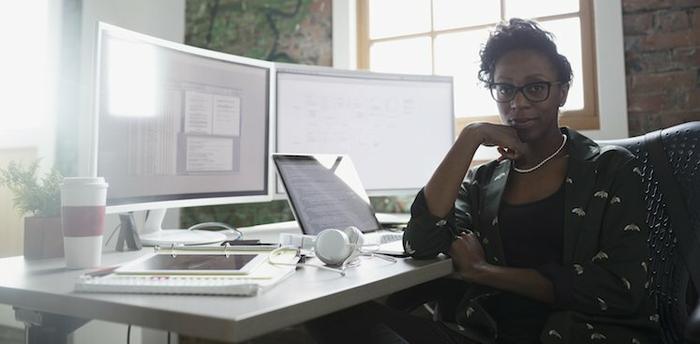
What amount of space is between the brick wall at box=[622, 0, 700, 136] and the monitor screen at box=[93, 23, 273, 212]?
1178 mm

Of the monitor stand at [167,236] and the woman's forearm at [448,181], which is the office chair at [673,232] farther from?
the monitor stand at [167,236]

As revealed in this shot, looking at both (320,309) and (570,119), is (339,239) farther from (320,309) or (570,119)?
(570,119)

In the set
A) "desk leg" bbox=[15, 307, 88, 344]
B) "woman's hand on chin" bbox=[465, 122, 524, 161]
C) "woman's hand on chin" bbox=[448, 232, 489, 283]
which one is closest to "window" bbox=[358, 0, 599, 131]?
"woman's hand on chin" bbox=[465, 122, 524, 161]

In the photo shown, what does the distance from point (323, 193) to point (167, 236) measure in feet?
1.23

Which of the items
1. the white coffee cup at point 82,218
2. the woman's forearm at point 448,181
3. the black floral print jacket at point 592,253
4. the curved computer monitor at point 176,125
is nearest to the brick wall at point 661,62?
the black floral print jacket at point 592,253

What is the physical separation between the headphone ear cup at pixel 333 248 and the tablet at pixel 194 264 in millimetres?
96

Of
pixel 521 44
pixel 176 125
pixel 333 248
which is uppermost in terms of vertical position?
pixel 521 44

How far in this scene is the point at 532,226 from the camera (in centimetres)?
116

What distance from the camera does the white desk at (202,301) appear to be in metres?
0.56

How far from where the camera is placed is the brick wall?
1679 millimetres

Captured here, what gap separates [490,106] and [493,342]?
1.19 m

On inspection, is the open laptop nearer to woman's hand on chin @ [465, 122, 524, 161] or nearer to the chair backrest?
woman's hand on chin @ [465, 122, 524, 161]

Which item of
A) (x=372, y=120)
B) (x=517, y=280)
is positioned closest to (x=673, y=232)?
(x=517, y=280)

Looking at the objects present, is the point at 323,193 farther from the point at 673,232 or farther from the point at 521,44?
the point at 673,232
